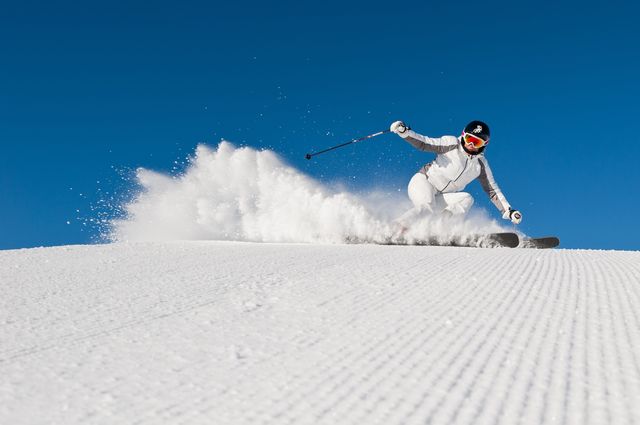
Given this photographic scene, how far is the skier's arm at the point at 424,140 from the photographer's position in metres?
8.65

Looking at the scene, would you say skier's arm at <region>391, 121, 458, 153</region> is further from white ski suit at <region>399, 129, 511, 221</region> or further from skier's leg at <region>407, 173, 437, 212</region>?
skier's leg at <region>407, 173, 437, 212</region>

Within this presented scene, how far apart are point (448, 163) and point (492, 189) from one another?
1.06 m

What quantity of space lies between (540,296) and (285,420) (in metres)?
2.30

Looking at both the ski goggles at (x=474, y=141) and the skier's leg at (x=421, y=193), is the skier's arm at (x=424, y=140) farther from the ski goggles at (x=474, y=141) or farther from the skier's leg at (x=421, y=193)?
the skier's leg at (x=421, y=193)

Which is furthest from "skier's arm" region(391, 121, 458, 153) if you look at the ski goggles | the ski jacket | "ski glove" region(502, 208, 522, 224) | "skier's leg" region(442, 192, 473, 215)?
"ski glove" region(502, 208, 522, 224)

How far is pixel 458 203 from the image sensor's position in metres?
8.85

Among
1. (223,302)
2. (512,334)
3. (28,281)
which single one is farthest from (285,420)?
(28,281)

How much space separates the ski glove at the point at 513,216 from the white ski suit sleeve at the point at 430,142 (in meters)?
1.48

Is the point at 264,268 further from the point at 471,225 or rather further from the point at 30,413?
the point at 471,225

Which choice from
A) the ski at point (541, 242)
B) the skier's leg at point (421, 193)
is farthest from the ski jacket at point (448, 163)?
the ski at point (541, 242)

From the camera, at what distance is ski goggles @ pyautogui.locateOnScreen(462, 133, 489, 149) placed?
8.56 m

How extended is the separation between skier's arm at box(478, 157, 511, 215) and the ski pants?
0.60m

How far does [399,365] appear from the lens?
2.28m

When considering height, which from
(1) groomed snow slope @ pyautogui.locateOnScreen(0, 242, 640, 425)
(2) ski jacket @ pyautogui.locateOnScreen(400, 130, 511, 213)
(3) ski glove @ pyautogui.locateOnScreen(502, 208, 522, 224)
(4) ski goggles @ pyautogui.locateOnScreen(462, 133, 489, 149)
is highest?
(4) ski goggles @ pyautogui.locateOnScreen(462, 133, 489, 149)
